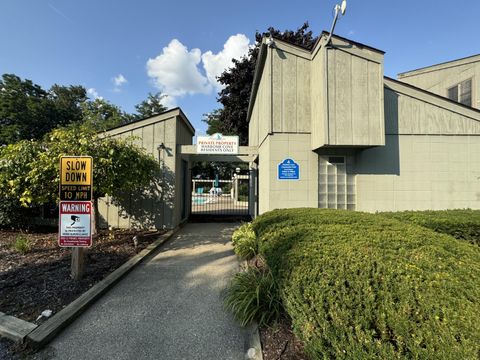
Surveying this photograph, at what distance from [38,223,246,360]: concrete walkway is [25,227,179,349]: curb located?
3.1 inches

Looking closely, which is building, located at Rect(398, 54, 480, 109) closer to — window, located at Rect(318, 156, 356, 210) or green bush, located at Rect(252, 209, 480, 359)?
window, located at Rect(318, 156, 356, 210)

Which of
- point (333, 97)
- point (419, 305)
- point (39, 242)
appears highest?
point (333, 97)

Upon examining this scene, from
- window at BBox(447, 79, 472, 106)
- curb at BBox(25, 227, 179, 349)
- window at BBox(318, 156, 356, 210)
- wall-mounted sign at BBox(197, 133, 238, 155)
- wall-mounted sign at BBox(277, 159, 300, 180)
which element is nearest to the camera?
curb at BBox(25, 227, 179, 349)

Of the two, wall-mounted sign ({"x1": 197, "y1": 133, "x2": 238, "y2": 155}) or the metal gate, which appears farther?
the metal gate

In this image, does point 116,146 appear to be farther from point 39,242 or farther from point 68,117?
point 68,117

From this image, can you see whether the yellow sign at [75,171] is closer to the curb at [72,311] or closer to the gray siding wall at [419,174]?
the curb at [72,311]

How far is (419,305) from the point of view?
1.63 m

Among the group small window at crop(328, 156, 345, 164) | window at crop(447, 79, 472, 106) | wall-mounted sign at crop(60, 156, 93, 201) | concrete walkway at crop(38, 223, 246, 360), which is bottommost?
concrete walkway at crop(38, 223, 246, 360)

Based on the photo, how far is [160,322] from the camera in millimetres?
2867

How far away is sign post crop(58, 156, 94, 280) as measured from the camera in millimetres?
3525

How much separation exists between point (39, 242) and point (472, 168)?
11.5 metres

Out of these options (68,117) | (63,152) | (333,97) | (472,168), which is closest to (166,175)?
(63,152)

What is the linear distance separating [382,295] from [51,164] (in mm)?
6143

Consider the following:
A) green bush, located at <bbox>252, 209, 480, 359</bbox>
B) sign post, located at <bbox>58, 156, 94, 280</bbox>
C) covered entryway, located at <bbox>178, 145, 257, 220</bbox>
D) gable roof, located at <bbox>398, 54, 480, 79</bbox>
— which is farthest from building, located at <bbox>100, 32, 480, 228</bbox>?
gable roof, located at <bbox>398, 54, 480, 79</bbox>
